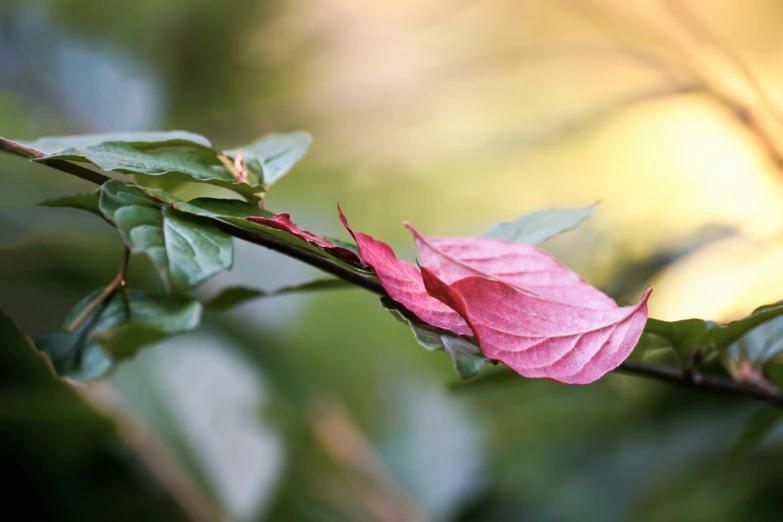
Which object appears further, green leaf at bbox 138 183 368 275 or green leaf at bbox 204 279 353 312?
green leaf at bbox 204 279 353 312

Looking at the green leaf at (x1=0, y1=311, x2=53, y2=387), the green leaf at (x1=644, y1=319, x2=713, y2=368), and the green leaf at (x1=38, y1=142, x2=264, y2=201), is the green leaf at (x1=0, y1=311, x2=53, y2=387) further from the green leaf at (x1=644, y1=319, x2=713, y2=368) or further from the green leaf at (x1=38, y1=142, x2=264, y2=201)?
the green leaf at (x1=644, y1=319, x2=713, y2=368)

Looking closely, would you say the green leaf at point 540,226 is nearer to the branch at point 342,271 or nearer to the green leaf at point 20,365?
the branch at point 342,271

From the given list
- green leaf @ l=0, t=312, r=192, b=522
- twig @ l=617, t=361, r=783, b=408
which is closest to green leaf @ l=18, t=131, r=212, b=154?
twig @ l=617, t=361, r=783, b=408

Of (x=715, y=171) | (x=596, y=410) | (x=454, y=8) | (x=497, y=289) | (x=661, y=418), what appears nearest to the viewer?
(x=497, y=289)

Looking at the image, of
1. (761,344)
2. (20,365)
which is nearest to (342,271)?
(761,344)

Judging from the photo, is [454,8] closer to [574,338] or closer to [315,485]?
[315,485]

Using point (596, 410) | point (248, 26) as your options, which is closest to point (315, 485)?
point (596, 410)

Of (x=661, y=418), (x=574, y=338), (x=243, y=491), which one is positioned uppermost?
(x=574, y=338)
